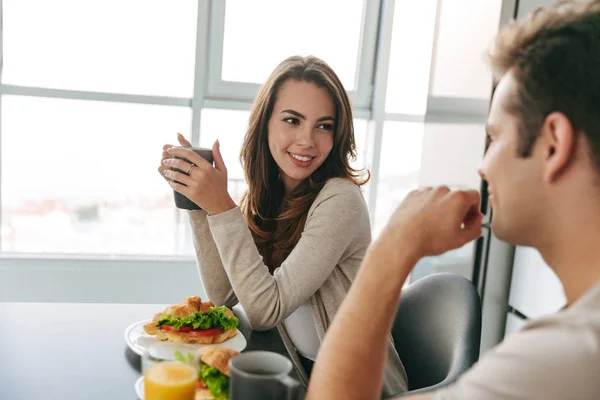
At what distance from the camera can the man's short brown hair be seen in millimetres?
655

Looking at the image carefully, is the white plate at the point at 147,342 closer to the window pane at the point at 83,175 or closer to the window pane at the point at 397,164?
the window pane at the point at 397,164

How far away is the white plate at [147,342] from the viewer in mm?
1087

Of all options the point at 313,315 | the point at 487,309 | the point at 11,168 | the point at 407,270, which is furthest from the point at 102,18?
the point at 407,270

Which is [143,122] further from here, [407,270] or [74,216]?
[407,270]

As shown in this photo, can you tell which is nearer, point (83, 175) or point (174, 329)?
point (174, 329)

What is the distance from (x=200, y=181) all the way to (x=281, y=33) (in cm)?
178

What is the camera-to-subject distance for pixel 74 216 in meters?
2.73

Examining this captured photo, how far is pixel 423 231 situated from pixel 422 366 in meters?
0.52

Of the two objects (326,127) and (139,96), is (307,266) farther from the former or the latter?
(139,96)

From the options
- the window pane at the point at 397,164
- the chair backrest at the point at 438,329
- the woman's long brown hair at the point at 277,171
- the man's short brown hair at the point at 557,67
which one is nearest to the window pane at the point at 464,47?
the window pane at the point at 397,164

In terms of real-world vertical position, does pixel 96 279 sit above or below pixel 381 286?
below

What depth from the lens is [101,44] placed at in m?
2.64

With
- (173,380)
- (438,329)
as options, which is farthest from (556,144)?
(438,329)

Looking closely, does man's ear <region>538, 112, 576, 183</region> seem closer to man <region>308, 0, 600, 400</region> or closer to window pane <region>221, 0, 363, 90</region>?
man <region>308, 0, 600, 400</region>
